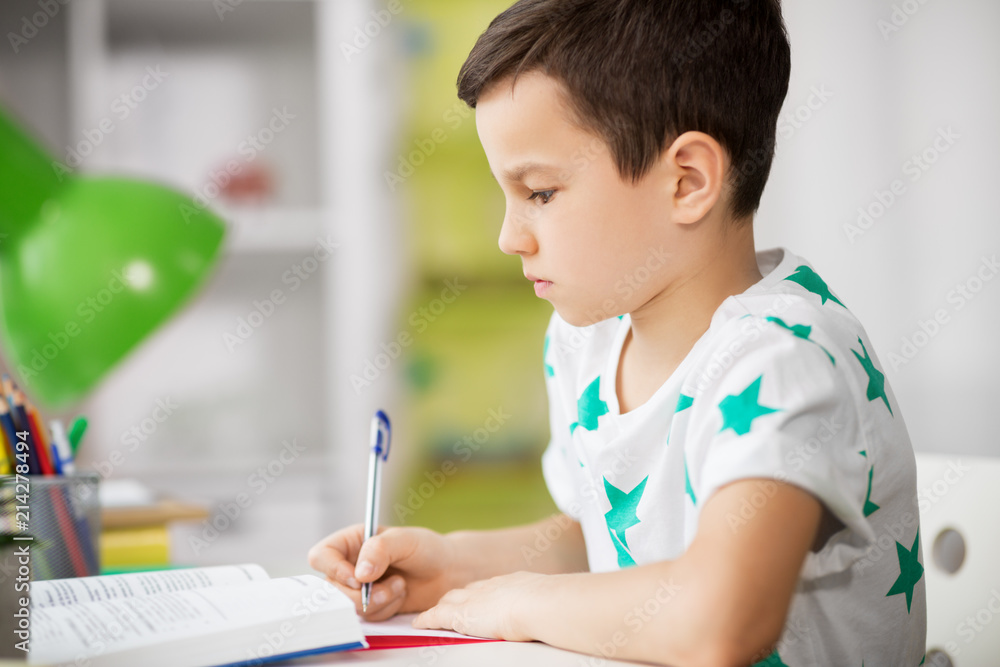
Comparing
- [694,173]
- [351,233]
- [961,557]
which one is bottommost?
[961,557]

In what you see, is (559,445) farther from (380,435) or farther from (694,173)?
(694,173)

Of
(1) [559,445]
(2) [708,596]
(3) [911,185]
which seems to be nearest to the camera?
(2) [708,596]

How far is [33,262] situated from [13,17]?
1.54 metres

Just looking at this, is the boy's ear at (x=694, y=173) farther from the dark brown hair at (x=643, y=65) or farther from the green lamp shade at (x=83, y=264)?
the green lamp shade at (x=83, y=264)

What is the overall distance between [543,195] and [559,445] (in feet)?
1.01

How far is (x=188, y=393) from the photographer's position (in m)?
2.25

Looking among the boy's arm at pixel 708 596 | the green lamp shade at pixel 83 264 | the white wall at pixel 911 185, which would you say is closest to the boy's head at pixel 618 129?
the boy's arm at pixel 708 596

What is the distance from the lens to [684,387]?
63 cm

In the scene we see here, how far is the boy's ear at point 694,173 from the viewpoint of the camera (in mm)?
626

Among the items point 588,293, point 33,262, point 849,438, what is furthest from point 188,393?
point 849,438

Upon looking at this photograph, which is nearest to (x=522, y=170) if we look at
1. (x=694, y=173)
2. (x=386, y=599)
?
(x=694, y=173)

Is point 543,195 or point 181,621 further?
point 543,195

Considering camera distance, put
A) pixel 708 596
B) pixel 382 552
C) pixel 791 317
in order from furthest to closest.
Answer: pixel 382 552, pixel 791 317, pixel 708 596

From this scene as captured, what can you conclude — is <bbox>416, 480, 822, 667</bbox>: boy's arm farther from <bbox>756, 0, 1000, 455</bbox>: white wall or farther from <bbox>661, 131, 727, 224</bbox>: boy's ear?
<bbox>756, 0, 1000, 455</bbox>: white wall
